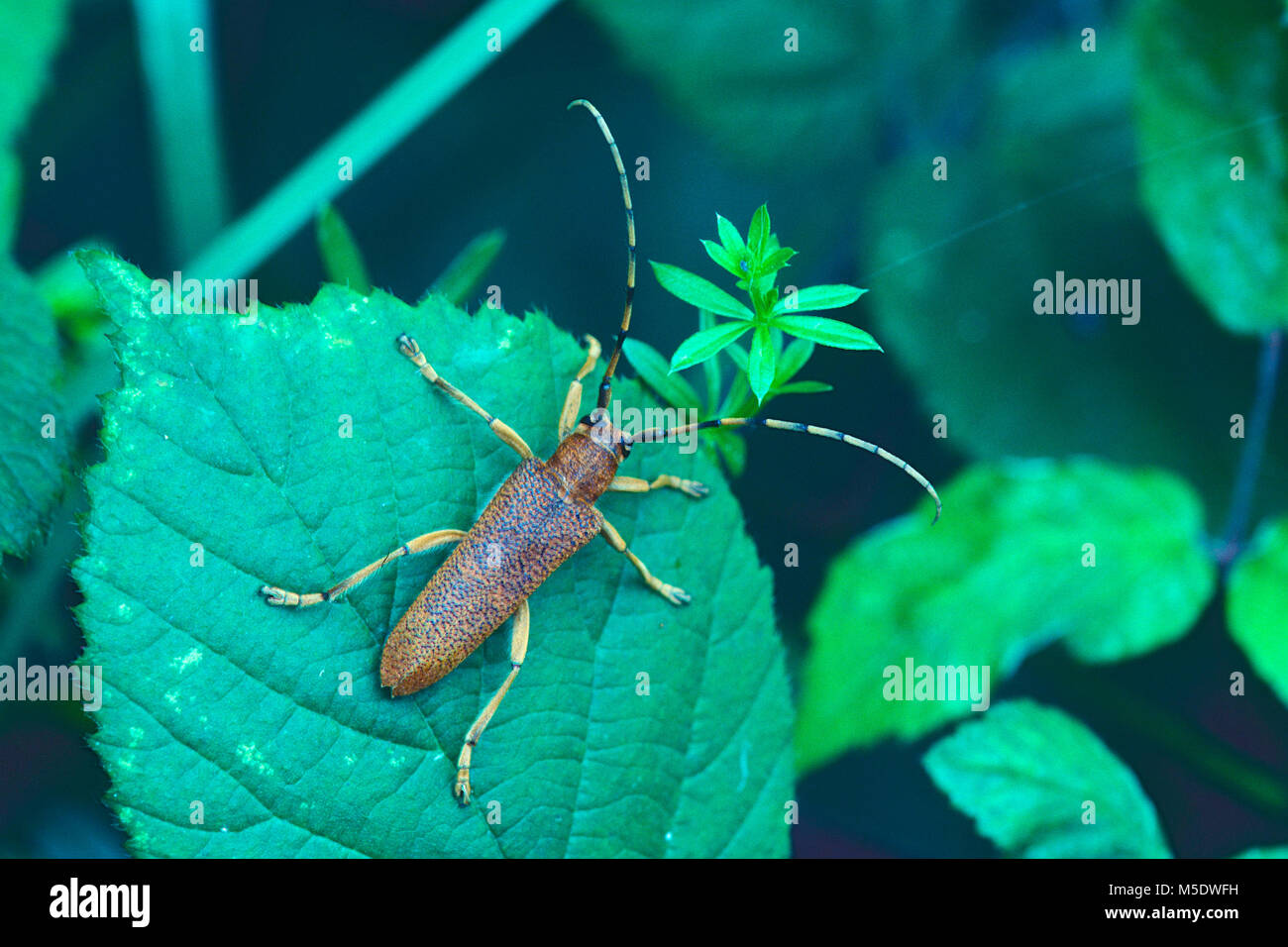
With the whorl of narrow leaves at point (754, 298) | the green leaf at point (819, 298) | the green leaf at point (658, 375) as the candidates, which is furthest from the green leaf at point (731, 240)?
the green leaf at point (658, 375)

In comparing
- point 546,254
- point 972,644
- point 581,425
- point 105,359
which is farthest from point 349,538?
point 972,644

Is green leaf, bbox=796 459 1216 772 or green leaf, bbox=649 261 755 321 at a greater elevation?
green leaf, bbox=649 261 755 321

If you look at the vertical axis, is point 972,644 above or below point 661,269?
below

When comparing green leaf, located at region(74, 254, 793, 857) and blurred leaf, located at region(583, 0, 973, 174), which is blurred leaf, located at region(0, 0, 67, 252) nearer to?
green leaf, located at region(74, 254, 793, 857)

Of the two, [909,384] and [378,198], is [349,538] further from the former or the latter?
[909,384]

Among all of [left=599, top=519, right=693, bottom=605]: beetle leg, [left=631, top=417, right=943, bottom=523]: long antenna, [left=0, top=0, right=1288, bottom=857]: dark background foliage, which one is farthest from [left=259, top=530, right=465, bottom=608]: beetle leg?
[left=0, top=0, right=1288, bottom=857]: dark background foliage

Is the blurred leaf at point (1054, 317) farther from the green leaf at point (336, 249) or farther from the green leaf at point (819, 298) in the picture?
the green leaf at point (336, 249)
